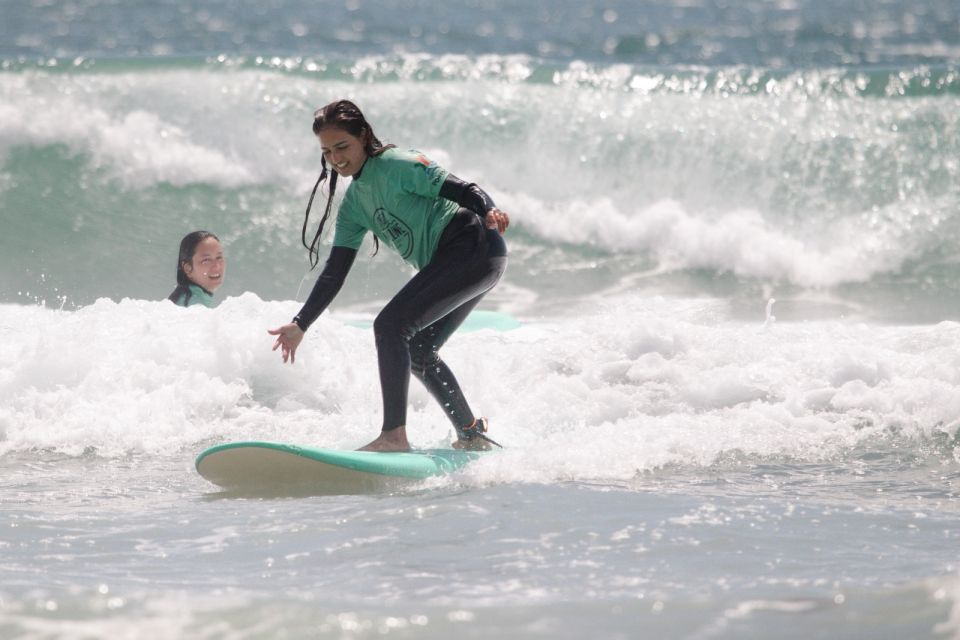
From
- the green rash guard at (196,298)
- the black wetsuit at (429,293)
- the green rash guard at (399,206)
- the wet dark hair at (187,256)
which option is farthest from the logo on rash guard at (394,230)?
the green rash guard at (196,298)

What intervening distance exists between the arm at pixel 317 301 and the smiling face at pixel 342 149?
36cm

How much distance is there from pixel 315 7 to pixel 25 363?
28.8 meters

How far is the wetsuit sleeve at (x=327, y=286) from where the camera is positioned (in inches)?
190

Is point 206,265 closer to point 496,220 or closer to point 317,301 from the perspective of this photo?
point 317,301

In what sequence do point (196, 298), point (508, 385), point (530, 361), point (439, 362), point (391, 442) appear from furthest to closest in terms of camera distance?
1. point (196, 298)
2. point (530, 361)
3. point (508, 385)
4. point (439, 362)
5. point (391, 442)

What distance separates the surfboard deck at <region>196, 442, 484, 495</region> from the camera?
4.61 metres

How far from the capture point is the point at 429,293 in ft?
15.8

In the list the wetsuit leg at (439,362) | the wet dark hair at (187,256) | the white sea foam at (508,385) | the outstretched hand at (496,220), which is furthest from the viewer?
the wet dark hair at (187,256)

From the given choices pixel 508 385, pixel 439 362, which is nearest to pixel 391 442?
pixel 439 362

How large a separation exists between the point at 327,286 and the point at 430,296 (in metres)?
0.43

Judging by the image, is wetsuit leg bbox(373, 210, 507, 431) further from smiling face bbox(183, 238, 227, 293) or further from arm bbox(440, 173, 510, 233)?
smiling face bbox(183, 238, 227, 293)

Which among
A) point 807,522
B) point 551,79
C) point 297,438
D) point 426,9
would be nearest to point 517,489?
point 807,522

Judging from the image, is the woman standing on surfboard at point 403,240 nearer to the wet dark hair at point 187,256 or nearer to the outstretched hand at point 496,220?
the outstretched hand at point 496,220

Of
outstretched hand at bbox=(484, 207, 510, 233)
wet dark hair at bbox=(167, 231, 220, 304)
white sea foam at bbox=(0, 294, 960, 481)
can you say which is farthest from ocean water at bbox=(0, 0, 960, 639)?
outstretched hand at bbox=(484, 207, 510, 233)
